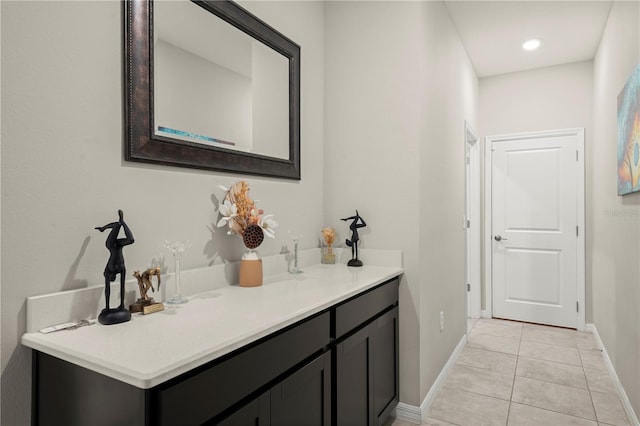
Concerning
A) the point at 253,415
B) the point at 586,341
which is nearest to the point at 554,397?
the point at 586,341

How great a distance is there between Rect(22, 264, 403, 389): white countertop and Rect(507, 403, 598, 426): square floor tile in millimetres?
1367

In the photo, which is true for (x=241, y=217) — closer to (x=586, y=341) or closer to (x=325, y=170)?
(x=325, y=170)

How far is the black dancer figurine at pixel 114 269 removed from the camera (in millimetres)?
1185

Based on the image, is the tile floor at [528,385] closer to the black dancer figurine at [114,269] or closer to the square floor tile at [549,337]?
the square floor tile at [549,337]

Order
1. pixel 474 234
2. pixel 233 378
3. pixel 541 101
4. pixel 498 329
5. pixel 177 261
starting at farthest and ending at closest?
1. pixel 474 234
2. pixel 541 101
3. pixel 498 329
4. pixel 177 261
5. pixel 233 378

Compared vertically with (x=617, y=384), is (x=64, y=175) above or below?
above

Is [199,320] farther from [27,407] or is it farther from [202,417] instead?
[27,407]

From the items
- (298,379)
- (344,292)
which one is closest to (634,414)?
(344,292)

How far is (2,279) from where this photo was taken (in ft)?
3.52

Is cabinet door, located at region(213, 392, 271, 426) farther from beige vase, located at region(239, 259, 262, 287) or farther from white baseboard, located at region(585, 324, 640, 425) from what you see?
white baseboard, located at region(585, 324, 640, 425)

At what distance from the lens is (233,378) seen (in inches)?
41.1

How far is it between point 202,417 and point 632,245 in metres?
2.39

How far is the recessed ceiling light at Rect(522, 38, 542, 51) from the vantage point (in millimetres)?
3336

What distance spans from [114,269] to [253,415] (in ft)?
2.02
